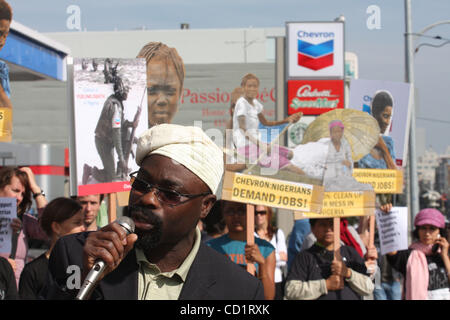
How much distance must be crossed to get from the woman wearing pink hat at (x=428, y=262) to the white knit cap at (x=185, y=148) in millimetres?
3660

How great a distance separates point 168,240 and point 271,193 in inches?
87.7

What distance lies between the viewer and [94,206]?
13.2 feet

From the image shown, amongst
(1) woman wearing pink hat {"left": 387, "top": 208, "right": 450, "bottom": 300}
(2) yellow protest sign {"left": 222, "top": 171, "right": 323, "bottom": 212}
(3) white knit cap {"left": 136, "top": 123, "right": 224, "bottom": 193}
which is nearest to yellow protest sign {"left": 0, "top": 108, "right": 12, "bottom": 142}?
(2) yellow protest sign {"left": 222, "top": 171, "right": 323, "bottom": 212}

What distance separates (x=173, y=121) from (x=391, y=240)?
3.63m

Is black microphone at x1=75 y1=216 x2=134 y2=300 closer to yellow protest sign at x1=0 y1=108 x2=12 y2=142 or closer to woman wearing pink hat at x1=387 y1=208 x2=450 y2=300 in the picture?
yellow protest sign at x1=0 y1=108 x2=12 y2=142

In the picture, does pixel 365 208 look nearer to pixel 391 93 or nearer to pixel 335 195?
pixel 335 195

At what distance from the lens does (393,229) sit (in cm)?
554

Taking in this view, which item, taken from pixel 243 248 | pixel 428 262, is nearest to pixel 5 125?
pixel 243 248

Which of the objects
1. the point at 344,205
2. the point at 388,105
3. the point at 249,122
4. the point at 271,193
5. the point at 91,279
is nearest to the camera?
the point at 91,279

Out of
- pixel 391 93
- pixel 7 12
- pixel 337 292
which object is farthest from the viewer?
pixel 391 93

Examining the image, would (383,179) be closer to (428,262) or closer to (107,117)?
(428,262)

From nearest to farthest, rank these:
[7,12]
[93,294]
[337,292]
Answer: [93,294] → [7,12] → [337,292]

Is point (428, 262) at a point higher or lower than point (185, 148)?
lower
